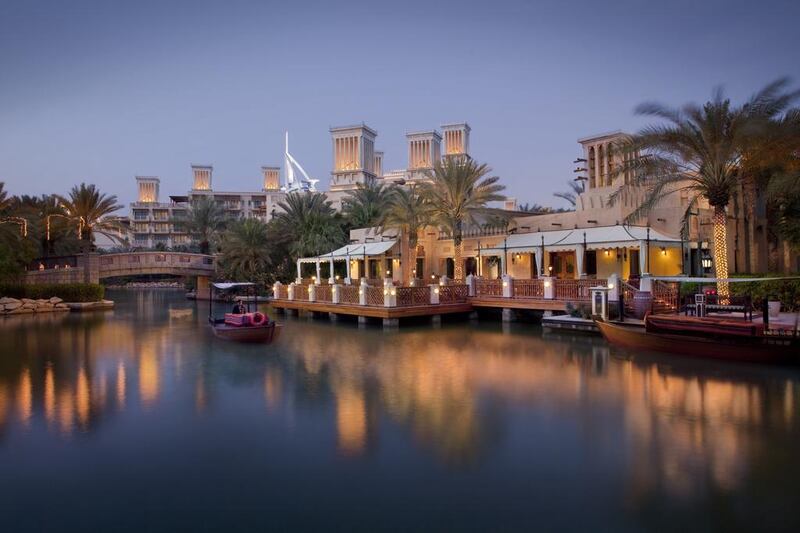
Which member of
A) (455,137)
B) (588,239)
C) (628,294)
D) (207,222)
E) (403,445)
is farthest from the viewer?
(455,137)

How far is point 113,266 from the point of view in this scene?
4575cm

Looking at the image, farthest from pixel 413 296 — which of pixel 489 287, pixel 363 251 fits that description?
pixel 363 251

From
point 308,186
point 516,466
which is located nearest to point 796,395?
point 516,466

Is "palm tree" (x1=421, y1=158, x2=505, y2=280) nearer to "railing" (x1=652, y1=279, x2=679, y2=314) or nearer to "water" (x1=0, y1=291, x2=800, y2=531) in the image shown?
"railing" (x1=652, y1=279, x2=679, y2=314)

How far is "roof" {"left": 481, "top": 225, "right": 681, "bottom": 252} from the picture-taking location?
893 inches

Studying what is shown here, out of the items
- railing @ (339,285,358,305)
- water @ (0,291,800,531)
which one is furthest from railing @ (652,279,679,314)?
railing @ (339,285,358,305)

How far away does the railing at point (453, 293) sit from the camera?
995 inches

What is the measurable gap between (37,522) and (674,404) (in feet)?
33.3

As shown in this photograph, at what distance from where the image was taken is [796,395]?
10.8 m

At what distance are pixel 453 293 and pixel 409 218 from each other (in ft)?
23.0

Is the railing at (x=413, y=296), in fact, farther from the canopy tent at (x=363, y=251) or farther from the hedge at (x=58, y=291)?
the hedge at (x=58, y=291)

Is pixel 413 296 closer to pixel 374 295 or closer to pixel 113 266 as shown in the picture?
pixel 374 295

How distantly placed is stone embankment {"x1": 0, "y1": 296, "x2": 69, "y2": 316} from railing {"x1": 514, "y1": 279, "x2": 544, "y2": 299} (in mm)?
31606

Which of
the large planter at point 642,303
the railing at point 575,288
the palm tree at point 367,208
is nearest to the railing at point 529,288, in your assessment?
→ the railing at point 575,288
